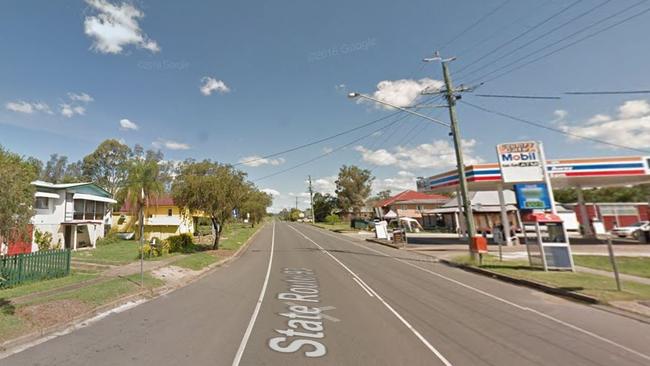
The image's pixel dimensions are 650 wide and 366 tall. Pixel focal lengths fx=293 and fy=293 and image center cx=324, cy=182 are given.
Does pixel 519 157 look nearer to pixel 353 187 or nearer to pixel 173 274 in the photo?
pixel 173 274

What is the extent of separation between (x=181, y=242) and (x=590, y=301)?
2292 cm

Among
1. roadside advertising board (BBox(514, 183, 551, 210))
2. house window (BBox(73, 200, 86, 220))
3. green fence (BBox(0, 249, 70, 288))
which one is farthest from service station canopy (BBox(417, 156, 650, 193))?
house window (BBox(73, 200, 86, 220))

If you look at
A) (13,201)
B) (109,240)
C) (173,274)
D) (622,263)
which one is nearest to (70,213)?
(109,240)

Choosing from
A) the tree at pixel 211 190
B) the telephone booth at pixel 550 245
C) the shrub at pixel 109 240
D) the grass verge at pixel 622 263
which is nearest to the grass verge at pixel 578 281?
the telephone booth at pixel 550 245

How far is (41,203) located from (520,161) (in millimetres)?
35809

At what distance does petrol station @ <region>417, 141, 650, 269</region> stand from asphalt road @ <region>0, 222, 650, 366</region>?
4867mm

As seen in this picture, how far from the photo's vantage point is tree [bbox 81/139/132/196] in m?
55.8

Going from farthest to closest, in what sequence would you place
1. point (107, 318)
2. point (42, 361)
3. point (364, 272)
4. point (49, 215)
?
point (49, 215), point (364, 272), point (107, 318), point (42, 361)

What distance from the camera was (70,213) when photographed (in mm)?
26312

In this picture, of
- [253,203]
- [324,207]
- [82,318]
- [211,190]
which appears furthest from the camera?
[324,207]

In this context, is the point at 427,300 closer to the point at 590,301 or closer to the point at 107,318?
the point at 590,301

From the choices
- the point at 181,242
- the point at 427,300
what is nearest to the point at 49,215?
the point at 181,242

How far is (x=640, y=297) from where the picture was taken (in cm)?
876

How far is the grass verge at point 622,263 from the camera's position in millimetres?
12977
